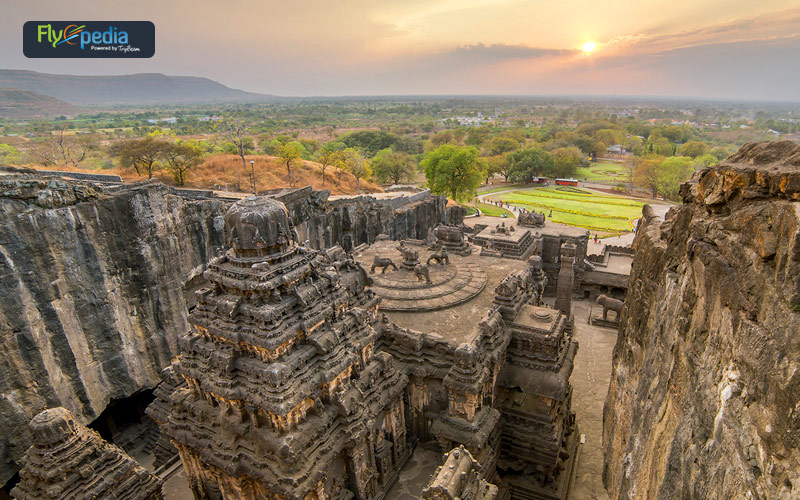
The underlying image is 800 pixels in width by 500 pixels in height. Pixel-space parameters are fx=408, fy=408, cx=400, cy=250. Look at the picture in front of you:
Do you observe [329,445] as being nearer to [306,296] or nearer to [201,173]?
[306,296]

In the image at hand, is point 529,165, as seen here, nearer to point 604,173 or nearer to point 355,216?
point 604,173

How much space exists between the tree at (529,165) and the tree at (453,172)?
23268 millimetres

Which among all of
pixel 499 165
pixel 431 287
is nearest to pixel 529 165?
pixel 499 165

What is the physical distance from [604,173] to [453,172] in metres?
51.4

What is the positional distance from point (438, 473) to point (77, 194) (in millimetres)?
21352

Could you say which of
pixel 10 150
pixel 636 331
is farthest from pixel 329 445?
pixel 10 150

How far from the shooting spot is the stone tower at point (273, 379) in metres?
11.5

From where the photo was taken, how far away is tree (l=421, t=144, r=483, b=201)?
60.7 metres

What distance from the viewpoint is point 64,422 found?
12.2 m

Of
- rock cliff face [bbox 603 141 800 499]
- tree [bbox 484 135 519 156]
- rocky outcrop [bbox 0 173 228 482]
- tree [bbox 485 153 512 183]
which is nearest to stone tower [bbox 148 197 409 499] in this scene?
rock cliff face [bbox 603 141 800 499]

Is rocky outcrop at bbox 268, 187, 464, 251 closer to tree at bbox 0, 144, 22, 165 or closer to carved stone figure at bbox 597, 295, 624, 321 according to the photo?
carved stone figure at bbox 597, 295, 624, 321

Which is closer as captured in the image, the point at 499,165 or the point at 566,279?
the point at 566,279

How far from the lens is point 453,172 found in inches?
2403

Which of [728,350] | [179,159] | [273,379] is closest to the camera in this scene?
[728,350]
